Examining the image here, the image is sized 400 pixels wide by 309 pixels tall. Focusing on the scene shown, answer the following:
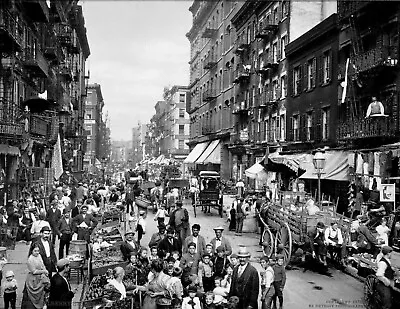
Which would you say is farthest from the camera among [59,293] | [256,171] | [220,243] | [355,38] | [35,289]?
[256,171]

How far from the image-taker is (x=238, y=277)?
8.96 meters

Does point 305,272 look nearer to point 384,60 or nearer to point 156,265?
point 156,265

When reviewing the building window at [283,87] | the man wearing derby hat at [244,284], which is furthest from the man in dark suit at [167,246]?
the building window at [283,87]

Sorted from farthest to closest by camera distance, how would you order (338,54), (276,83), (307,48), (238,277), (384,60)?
1. (276,83)
2. (307,48)
3. (338,54)
4. (384,60)
5. (238,277)

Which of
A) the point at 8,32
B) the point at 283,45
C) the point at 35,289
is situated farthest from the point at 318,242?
the point at 283,45

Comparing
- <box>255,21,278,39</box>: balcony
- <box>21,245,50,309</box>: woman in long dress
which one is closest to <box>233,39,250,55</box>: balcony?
<box>255,21,278,39</box>: balcony

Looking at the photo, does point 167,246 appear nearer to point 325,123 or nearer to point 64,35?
point 325,123

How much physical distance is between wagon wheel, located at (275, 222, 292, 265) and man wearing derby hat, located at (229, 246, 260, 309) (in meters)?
5.31

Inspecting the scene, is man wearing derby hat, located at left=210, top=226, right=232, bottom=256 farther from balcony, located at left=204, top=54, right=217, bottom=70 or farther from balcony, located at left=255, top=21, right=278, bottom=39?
balcony, located at left=204, top=54, right=217, bottom=70

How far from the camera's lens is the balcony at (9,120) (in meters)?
18.3

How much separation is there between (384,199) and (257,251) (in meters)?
4.84

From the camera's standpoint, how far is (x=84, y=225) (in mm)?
14906

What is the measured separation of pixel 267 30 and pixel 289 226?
24.3m

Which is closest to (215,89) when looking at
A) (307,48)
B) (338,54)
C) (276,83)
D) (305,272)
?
(276,83)
